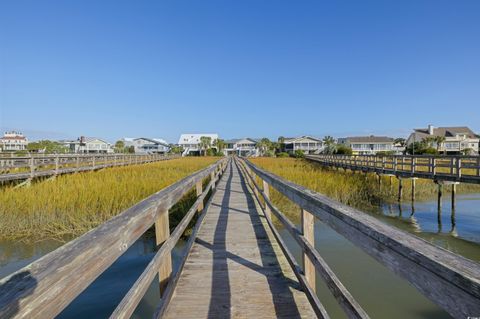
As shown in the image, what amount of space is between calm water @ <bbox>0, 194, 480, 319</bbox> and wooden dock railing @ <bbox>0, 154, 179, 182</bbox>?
20.3 feet

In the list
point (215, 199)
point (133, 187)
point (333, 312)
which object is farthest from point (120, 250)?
point (133, 187)

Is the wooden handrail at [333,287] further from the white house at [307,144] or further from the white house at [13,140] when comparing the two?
the white house at [13,140]

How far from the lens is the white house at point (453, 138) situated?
6306 centimetres

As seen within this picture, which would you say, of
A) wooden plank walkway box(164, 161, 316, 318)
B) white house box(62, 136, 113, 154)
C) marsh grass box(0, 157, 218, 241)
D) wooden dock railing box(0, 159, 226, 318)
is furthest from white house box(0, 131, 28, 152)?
wooden dock railing box(0, 159, 226, 318)

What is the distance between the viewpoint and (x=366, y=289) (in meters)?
Result: 4.86

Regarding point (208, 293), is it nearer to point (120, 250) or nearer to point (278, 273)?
point (278, 273)

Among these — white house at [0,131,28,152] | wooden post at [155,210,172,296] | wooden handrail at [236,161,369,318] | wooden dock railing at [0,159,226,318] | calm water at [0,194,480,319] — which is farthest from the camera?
white house at [0,131,28,152]

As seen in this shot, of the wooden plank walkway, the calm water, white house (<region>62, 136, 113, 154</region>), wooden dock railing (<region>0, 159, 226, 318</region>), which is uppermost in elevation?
white house (<region>62, 136, 113, 154</region>)

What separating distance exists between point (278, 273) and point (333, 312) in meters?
1.58

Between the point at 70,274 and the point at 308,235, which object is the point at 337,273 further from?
the point at 70,274

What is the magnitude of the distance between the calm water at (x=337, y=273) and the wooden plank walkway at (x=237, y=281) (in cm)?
127

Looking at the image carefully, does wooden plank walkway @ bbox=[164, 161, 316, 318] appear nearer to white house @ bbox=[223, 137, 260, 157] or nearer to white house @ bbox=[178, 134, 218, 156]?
white house @ bbox=[178, 134, 218, 156]

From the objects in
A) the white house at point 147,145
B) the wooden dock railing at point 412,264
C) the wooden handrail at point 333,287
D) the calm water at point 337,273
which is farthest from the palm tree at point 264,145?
the wooden dock railing at point 412,264

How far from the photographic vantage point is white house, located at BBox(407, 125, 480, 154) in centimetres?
6306
